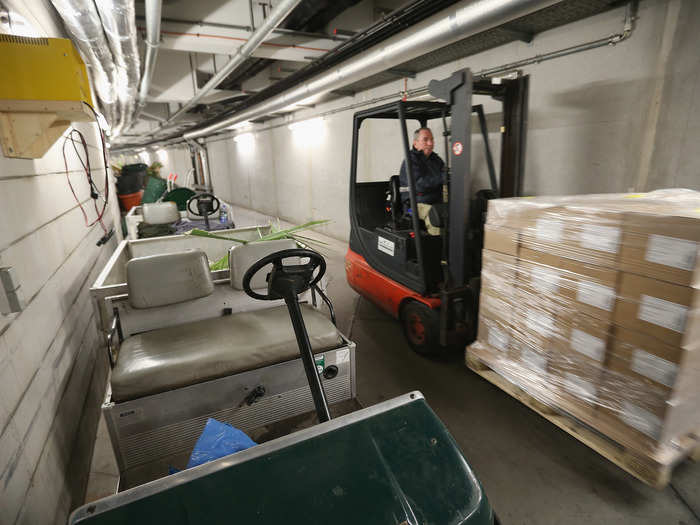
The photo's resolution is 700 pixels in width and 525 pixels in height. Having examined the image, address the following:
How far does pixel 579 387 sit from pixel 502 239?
93 centimetres

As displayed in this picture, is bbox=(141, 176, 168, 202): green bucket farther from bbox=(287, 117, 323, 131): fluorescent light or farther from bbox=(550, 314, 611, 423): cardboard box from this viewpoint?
bbox=(550, 314, 611, 423): cardboard box

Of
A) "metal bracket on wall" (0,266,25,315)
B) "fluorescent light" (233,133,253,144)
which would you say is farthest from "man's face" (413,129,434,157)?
"fluorescent light" (233,133,253,144)

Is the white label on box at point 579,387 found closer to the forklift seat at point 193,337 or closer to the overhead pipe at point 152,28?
the forklift seat at point 193,337

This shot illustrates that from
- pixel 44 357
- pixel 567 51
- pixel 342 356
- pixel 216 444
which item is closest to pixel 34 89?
pixel 44 357

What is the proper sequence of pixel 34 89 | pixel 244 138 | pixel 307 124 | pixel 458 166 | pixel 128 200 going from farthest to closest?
pixel 244 138 → pixel 128 200 → pixel 307 124 → pixel 458 166 → pixel 34 89

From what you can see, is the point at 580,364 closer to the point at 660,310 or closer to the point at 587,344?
the point at 587,344

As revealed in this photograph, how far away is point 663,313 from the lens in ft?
5.12

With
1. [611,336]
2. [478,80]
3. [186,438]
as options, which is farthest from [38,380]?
[478,80]

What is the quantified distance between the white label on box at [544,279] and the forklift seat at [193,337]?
121 centimetres

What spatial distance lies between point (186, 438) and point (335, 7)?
4513 millimetres

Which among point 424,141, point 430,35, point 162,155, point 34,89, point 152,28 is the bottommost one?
point 424,141

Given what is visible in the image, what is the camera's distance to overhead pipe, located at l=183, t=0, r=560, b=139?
2.36 m

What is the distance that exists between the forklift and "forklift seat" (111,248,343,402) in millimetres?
1051

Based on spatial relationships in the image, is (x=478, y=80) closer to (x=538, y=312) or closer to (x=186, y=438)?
(x=538, y=312)
